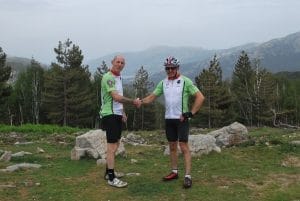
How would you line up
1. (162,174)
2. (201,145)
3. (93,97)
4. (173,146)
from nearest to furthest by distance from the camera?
1. (173,146)
2. (162,174)
3. (201,145)
4. (93,97)

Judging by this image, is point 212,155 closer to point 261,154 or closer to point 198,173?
point 261,154

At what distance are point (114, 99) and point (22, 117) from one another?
231ft

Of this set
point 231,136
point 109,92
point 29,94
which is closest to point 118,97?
point 109,92

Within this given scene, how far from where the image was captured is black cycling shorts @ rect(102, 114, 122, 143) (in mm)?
10461

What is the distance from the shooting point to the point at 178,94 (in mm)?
10586

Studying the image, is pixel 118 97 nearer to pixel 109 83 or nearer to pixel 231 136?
pixel 109 83

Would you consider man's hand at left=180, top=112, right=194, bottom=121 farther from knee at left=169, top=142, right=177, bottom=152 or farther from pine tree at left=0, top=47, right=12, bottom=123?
pine tree at left=0, top=47, right=12, bottom=123

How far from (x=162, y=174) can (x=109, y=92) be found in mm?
2821

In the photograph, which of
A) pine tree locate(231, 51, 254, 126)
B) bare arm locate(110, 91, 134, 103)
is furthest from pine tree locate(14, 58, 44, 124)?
bare arm locate(110, 91, 134, 103)

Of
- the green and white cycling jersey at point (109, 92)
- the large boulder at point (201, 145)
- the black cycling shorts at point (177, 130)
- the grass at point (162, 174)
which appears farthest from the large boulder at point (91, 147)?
the green and white cycling jersey at point (109, 92)

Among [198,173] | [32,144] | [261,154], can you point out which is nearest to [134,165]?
[198,173]

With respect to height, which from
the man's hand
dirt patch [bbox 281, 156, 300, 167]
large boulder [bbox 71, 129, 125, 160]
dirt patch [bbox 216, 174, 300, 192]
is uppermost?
the man's hand

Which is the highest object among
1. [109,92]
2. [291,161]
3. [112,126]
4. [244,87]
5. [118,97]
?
[244,87]

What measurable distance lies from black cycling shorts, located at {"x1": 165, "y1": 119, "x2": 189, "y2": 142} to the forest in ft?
179
